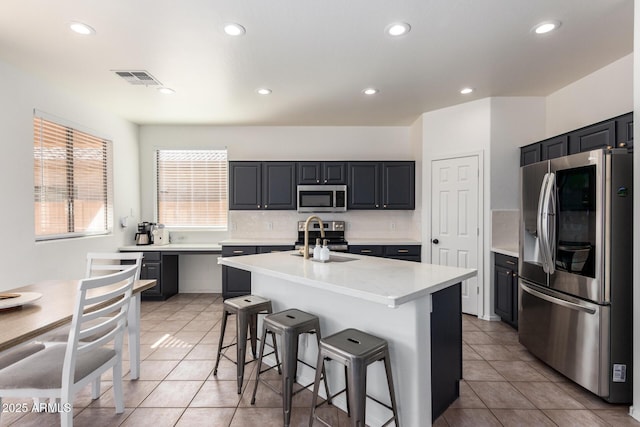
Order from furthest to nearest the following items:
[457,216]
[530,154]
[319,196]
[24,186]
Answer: [319,196] < [457,216] < [530,154] < [24,186]

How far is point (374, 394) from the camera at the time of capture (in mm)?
1911

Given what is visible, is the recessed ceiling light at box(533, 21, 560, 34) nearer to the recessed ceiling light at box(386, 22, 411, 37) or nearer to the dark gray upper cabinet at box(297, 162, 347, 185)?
the recessed ceiling light at box(386, 22, 411, 37)

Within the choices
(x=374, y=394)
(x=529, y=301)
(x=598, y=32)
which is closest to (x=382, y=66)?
(x=598, y=32)

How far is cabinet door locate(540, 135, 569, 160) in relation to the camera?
3.06m

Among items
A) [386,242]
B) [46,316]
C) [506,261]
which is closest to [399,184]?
[386,242]

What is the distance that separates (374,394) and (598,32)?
125 inches

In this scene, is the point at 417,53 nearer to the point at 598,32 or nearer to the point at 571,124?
the point at 598,32

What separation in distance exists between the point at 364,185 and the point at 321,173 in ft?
2.29

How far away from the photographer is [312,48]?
103 inches

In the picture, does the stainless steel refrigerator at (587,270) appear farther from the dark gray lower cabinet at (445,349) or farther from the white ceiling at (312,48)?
the white ceiling at (312,48)

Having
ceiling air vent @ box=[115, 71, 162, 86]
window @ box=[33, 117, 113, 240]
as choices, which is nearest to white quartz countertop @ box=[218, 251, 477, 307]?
ceiling air vent @ box=[115, 71, 162, 86]

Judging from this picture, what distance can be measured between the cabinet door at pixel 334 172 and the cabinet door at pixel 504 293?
7.98 feet

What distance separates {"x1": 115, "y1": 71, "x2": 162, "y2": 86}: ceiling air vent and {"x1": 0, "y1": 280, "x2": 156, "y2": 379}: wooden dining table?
2.07 m

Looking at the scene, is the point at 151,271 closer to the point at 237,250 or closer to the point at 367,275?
the point at 237,250
